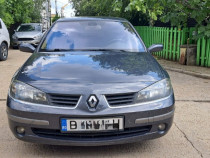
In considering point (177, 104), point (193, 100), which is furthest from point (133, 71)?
point (193, 100)

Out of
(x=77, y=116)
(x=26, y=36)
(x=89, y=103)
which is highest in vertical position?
(x=89, y=103)

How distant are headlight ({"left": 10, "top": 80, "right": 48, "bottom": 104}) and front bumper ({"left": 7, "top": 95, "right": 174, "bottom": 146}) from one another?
0.19ft

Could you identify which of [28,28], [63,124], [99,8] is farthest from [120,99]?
[28,28]

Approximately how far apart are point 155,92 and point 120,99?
1.33 feet

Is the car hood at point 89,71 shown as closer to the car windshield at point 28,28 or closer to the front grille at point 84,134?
the front grille at point 84,134

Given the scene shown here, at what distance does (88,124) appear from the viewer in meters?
2.51

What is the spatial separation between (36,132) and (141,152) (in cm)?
118

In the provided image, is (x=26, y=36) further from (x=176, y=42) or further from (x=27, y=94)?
(x=27, y=94)

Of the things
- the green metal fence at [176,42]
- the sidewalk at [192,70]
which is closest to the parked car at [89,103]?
the sidewalk at [192,70]

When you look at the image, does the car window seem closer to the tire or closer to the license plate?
the tire

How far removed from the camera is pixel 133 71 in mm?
2871

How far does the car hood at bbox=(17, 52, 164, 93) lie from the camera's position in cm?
261

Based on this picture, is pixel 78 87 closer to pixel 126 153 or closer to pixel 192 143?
pixel 126 153

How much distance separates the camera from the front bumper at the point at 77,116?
251 centimetres
